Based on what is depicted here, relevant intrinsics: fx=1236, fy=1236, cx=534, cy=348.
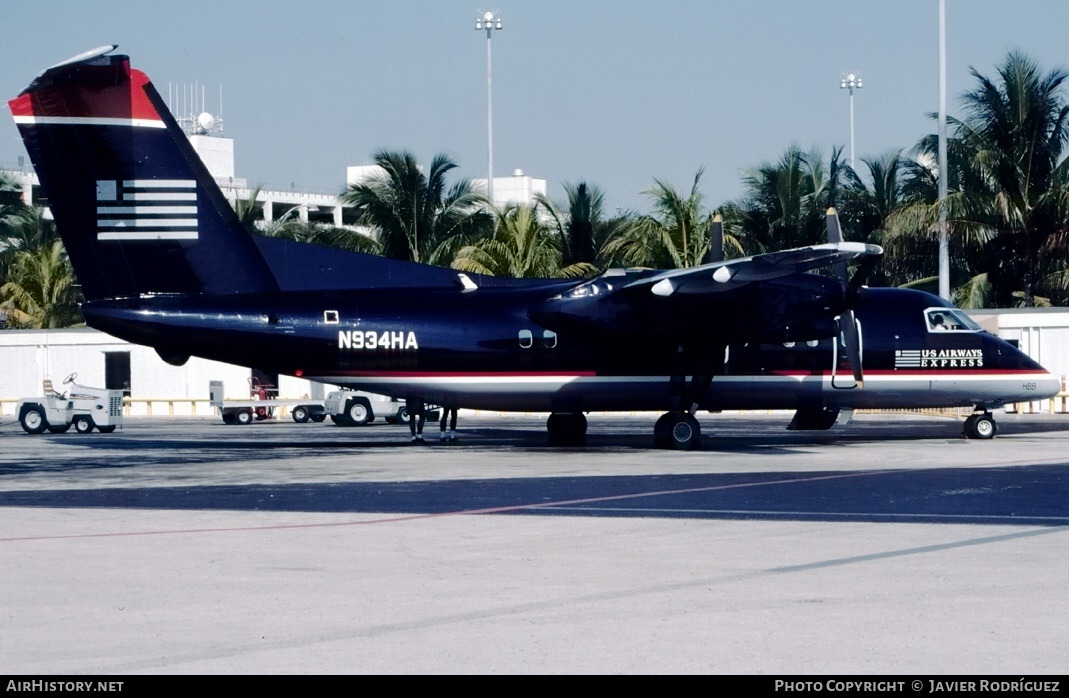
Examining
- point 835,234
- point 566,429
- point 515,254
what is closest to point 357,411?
point 566,429

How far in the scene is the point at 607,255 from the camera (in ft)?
178

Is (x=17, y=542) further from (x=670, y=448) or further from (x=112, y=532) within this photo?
(x=670, y=448)

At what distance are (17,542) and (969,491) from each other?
1208 centimetres

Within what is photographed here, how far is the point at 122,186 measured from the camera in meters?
24.5

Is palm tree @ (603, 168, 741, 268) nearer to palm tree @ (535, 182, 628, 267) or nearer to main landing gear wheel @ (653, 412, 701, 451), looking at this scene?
palm tree @ (535, 182, 628, 267)

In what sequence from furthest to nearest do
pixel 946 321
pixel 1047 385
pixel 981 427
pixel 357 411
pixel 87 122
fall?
pixel 357 411
pixel 981 427
pixel 1047 385
pixel 946 321
pixel 87 122

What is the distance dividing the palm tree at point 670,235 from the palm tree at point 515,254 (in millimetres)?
2196

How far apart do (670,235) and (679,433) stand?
24.8 m

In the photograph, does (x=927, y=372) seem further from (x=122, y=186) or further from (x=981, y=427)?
(x=122, y=186)

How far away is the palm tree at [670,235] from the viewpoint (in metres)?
50.2

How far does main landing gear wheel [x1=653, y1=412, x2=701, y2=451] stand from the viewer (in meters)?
26.6

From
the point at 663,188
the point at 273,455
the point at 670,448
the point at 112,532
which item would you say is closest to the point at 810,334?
the point at 670,448

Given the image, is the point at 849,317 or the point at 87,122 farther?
the point at 849,317

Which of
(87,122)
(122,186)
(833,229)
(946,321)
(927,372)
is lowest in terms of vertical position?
(927,372)
